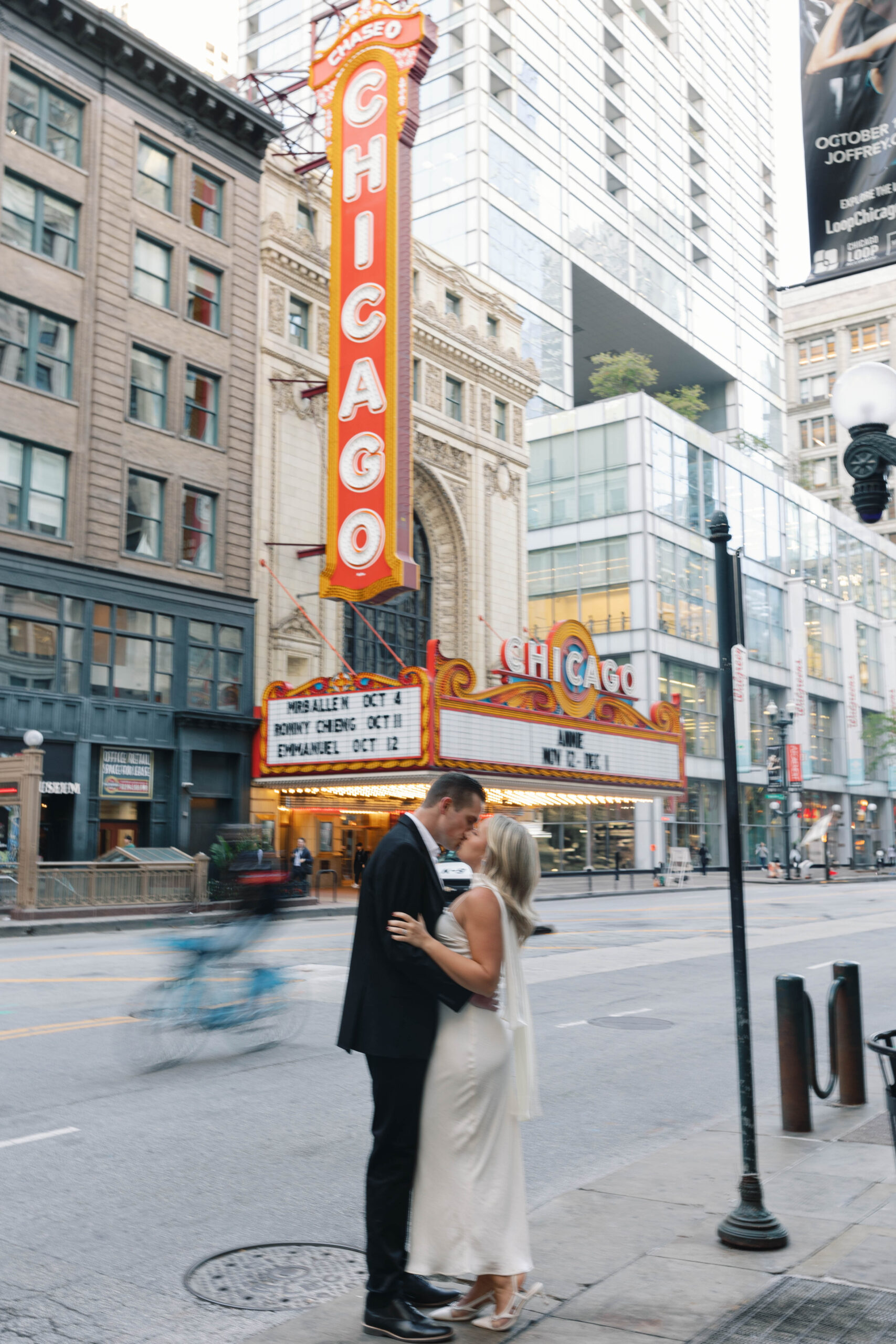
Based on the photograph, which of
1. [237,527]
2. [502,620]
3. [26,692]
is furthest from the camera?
[502,620]

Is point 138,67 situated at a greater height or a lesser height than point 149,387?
greater

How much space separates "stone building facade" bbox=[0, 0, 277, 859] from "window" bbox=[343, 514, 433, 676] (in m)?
6.06

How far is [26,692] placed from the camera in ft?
94.4

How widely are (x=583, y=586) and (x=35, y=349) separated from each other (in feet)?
106

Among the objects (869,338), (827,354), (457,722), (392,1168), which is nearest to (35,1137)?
(392,1168)

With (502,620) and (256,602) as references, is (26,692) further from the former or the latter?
(502,620)

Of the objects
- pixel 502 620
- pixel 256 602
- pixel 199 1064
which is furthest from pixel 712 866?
pixel 199 1064

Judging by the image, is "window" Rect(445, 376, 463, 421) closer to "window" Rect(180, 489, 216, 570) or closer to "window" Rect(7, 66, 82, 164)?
"window" Rect(180, 489, 216, 570)

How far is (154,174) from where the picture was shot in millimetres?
34094

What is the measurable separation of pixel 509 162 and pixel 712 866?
1548 inches

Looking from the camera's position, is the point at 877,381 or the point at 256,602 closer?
the point at 877,381

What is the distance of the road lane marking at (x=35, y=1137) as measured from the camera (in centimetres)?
679

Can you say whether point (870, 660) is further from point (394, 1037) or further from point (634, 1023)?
point (394, 1037)

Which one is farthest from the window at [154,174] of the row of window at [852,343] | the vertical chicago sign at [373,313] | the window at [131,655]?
the row of window at [852,343]
